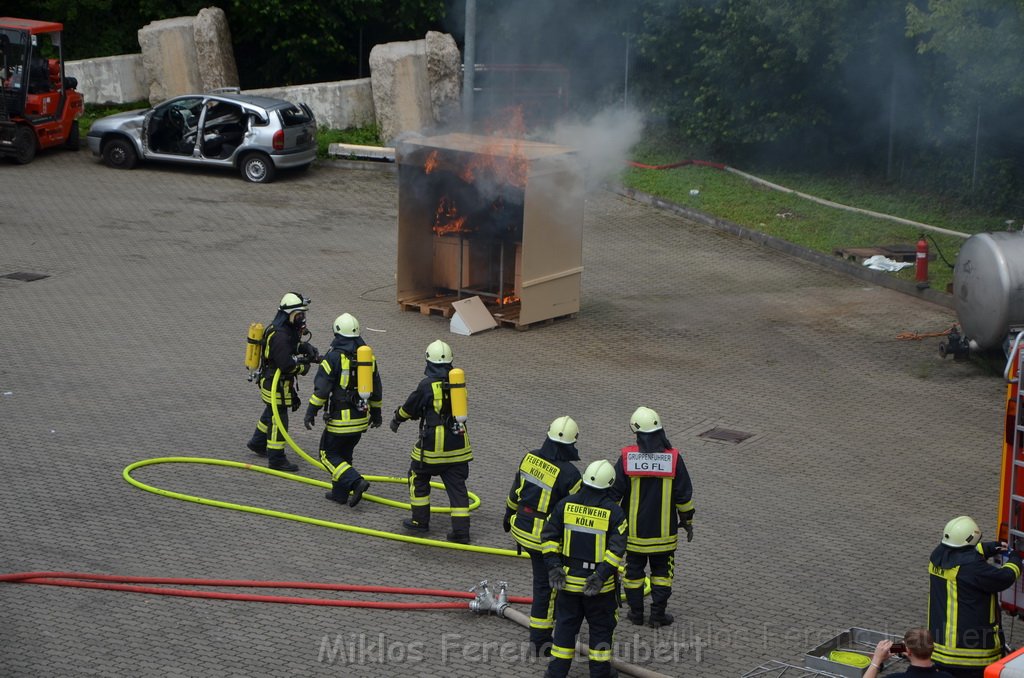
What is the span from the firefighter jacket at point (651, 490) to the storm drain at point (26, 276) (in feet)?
36.8

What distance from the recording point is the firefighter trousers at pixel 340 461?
10.2 metres

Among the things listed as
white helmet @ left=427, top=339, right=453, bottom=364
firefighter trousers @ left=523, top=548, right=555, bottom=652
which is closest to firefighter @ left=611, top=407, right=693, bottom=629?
firefighter trousers @ left=523, top=548, right=555, bottom=652

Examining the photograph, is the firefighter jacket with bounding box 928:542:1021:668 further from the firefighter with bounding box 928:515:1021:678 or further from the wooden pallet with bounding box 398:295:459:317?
the wooden pallet with bounding box 398:295:459:317

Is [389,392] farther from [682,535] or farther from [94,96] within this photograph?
[94,96]

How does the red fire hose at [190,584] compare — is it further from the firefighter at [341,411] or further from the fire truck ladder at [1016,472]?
the fire truck ladder at [1016,472]

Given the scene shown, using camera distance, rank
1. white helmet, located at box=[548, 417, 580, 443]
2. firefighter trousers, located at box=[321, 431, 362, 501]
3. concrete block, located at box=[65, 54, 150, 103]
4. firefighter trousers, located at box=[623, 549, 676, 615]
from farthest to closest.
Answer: concrete block, located at box=[65, 54, 150, 103] < firefighter trousers, located at box=[321, 431, 362, 501] < firefighter trousers, located at box=[623, 549, 676, 615] < white helmet, located at box=[548, 417, 580, 443]

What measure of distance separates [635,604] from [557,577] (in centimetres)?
126

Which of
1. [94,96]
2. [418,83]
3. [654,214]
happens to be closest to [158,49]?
[94,96]

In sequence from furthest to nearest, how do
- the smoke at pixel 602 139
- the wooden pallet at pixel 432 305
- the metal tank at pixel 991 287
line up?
the smoke at pixel 602 139 < the wooden pallet at pixel 432 305 < the metal tank at pixel 991 287

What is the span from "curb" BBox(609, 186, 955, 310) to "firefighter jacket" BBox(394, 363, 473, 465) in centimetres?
935

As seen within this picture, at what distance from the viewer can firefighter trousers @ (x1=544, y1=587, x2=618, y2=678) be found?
746cm

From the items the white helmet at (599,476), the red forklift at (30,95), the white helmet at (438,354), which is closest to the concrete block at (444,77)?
the red forklift at (30,95)

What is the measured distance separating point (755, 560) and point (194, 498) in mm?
4420

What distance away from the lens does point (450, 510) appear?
9.72 metres
